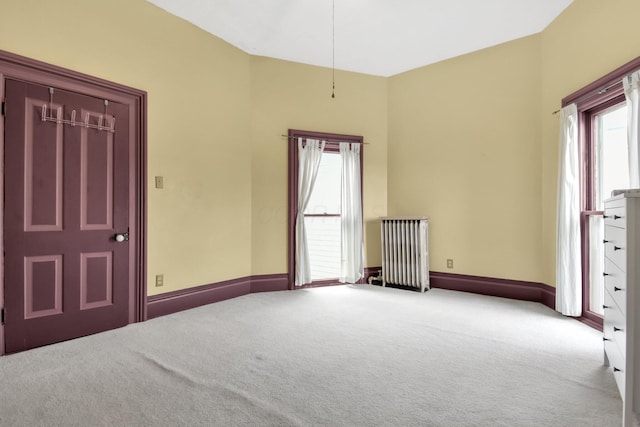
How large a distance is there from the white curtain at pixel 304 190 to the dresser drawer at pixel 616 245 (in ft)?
10.6

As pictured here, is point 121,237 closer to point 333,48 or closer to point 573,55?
point 333,48

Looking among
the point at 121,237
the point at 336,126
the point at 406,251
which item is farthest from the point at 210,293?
the point at 336,126

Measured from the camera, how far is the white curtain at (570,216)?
3.28 metres

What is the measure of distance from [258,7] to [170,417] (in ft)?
11.9

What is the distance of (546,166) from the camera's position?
3840 mm

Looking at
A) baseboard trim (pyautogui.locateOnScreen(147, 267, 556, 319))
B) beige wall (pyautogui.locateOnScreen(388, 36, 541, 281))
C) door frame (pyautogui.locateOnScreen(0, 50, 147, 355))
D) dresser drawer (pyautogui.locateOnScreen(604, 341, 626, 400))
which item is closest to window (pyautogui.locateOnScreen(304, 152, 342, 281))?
baseboard trim (pyautogui.locateOnScreen(147, 267, 556, 319))

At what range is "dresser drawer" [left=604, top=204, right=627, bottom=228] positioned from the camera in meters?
1.66

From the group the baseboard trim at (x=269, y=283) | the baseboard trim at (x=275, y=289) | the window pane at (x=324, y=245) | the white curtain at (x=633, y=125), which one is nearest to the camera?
the white curtain at (x=633, y=125)

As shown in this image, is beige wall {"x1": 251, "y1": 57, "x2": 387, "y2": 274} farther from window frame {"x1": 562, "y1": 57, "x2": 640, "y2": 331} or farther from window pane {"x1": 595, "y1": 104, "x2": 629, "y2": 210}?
window pane {"x1": 595, "y1": 104, "x2": 629, "y2": 210}

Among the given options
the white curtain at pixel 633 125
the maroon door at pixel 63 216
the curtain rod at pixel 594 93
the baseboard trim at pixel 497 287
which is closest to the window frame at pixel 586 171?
the curtain rod at pixel 594 93

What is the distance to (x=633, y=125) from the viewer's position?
2545 mm

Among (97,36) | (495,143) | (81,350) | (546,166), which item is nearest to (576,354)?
(546,166)

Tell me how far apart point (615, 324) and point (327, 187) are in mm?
3556

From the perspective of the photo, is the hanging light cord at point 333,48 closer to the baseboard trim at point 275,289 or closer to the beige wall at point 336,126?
the beige wall at point 336,126
